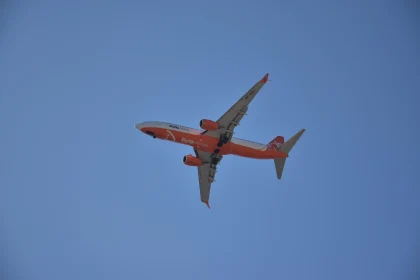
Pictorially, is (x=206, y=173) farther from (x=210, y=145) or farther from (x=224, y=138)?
(x=224, y=138)

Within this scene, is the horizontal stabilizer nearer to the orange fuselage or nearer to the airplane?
the airplane

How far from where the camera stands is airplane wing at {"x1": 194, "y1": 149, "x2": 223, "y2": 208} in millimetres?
74750

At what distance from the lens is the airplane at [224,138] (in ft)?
217

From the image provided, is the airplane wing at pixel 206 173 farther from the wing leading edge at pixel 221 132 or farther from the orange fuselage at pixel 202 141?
the orange fuselage at pixel 202 141

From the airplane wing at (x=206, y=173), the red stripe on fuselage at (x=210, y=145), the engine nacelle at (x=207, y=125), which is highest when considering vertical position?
the engine nacelle at (x=207, y=125)

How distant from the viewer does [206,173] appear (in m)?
76.5

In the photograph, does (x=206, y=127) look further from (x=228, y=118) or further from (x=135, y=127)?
(x=135, y=127)

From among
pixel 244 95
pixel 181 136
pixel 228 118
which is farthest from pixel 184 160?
pixel 244 95

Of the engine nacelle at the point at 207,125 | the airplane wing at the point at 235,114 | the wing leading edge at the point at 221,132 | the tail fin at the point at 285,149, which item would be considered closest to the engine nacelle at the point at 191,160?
the wing leading edge at the point at 221,132

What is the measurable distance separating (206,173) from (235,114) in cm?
1397

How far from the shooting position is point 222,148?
69.9m

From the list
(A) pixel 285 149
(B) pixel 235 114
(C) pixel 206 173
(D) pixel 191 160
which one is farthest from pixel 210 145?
(A) pixel 285 149

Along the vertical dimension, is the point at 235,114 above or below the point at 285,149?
above

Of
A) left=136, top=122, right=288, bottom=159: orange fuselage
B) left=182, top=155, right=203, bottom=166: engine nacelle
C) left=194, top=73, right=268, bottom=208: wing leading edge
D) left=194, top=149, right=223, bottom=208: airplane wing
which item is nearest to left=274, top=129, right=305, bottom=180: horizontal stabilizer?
left=136, top=122, right=288, bottom=159: orange fuselage
